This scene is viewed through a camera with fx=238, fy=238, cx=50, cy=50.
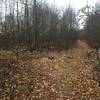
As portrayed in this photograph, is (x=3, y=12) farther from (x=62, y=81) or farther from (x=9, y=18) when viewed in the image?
(x=62, y=81)

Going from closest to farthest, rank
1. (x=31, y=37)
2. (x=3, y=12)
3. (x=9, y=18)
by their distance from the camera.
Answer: (x=31, y=37), (x=9, y=18), (x=3, y=12)

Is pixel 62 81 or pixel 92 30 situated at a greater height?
pixel 92 30

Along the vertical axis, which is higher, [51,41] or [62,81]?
[51,41]

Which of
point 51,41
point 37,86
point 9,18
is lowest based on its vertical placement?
point 37,86

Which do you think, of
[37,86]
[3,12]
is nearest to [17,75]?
[37,86]

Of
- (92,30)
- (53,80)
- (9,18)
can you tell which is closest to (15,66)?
(53,80)

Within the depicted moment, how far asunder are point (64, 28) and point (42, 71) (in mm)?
32245

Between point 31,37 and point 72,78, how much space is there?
78.6 feet

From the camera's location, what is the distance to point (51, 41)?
128 feet

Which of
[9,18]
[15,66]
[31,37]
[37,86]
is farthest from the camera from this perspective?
[9,18]

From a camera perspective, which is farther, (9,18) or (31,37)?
(9,18)

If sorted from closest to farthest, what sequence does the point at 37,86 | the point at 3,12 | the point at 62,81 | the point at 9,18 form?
the point at 37,86 < the point at 62,81 < the point at 9,18 < the point at 3,12

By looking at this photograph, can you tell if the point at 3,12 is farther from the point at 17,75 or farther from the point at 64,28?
the point at 17,75

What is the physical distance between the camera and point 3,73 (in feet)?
43.5
